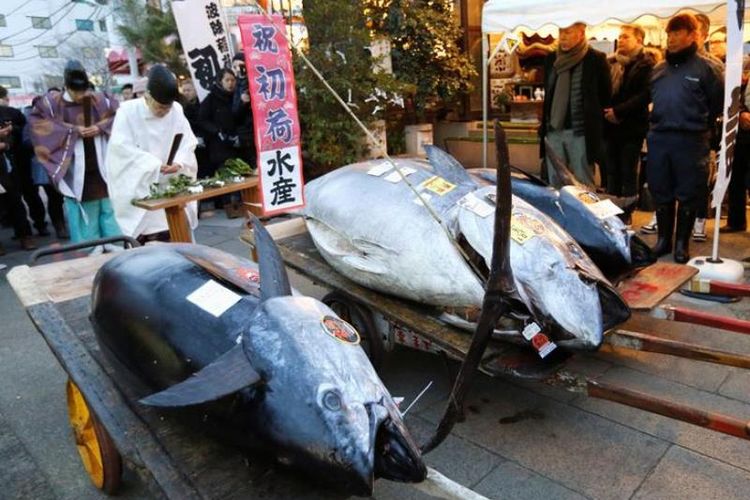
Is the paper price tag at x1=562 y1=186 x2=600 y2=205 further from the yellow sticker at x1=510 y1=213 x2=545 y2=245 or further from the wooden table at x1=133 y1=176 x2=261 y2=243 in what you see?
the wooden table at x1=133 y1=176 x2=261 y2=243

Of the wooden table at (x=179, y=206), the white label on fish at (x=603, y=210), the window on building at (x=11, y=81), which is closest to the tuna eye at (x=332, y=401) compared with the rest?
the white label on fish at (x=603, y=210)

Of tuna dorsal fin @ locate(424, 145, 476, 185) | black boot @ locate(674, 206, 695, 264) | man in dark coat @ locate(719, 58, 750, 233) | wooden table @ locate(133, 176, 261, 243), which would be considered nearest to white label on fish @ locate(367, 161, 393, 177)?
tuna dorsal fin @ locate(424, 145, 476, 185)

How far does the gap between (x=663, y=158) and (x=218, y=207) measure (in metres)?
6.98

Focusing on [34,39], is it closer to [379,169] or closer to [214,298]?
[379,169]

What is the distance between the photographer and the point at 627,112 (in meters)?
6.66

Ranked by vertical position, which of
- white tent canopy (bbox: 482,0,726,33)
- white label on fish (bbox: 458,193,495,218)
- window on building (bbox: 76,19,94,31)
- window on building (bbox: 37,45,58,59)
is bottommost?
white label on fish (bbox: 458,193,495,218)

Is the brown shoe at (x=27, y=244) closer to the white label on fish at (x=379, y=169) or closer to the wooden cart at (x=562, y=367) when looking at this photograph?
the wooden cart at (x=562, y=367)

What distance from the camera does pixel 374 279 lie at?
10.8 feet

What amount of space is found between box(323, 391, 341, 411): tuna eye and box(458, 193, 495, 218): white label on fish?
1.55 metres

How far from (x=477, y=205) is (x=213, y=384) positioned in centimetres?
180

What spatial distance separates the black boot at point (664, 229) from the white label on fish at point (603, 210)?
2.54 meters

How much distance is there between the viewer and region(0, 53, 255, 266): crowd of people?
460 cm

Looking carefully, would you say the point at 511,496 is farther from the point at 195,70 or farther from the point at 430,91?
the point at 430,91

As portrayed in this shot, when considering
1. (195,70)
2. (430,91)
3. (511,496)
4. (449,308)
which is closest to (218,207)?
(195,70)
